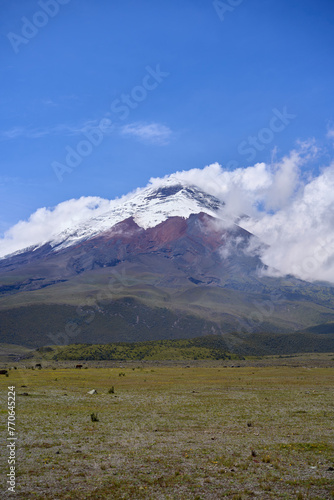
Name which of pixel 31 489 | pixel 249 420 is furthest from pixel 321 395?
pixel 31 489

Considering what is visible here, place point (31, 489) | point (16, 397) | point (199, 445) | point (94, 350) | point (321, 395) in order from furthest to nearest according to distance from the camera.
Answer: point (94, 350) → point (321, 395) → point (16, 397) → point (199, 445) → point (31, 489)

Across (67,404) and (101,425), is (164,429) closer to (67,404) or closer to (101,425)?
(101,425)

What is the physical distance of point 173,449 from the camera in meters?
21.8

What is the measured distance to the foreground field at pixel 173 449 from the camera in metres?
16.1

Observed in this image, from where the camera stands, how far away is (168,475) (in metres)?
17.5

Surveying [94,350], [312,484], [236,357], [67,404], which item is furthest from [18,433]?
[236,357]

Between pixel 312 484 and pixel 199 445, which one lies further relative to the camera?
pixel 199 445

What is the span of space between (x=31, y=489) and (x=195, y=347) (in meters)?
151

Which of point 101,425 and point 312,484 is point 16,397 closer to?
point 101,425

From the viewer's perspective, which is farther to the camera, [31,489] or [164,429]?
[164,429]

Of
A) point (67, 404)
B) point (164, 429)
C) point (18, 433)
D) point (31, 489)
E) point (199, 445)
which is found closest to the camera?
point (31, 489)

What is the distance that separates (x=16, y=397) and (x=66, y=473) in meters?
24.3

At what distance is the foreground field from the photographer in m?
16.1

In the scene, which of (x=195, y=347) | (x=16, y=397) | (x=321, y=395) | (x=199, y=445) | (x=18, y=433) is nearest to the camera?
(x=199, y=445)
